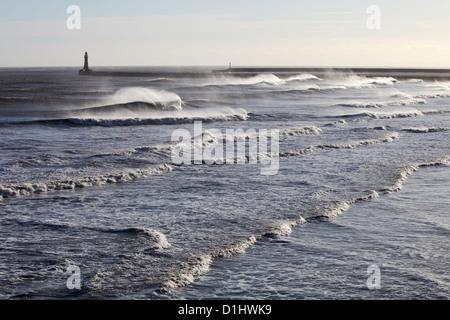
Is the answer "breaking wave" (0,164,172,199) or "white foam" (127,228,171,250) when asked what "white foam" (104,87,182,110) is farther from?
"white foam" (127,228,171,250)

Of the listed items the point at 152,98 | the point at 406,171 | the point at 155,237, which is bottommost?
the point at 155,237

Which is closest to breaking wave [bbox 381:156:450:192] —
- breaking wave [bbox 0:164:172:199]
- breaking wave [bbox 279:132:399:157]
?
breaking wave [bbox 279:132:399:157]

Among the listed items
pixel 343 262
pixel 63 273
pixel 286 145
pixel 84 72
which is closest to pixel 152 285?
pixel 63 273

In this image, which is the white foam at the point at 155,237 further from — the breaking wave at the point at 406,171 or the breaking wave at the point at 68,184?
the breaking wave at the point at 406,171

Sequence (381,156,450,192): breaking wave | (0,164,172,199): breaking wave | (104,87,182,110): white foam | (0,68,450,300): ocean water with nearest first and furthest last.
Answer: (0,68,450,300): ocean water
(0,164,172,199): breaking wave
(381,156,450,192): breaking wave
(104,87,182,110): white foam

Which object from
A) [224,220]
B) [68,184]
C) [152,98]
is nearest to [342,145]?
[68,184]

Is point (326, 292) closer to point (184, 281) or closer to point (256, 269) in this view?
point (256, 269)

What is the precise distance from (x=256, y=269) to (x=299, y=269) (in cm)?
46

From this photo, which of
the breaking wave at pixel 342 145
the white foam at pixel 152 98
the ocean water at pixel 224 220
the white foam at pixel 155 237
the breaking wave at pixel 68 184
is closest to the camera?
the ocean water at pixel 224 220

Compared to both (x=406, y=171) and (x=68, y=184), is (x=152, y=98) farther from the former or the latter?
(x=68, y=184)

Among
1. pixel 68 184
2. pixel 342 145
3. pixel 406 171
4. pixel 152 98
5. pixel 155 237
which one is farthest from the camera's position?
pixel 152 98

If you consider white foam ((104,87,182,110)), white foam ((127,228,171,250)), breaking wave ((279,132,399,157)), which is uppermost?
white foam ((104,87,182,110))

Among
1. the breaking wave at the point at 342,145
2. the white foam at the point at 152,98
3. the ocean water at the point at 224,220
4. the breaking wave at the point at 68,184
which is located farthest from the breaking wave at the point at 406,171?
the white foam at the point at 152,98

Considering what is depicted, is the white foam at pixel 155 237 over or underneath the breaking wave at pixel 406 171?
underneath
